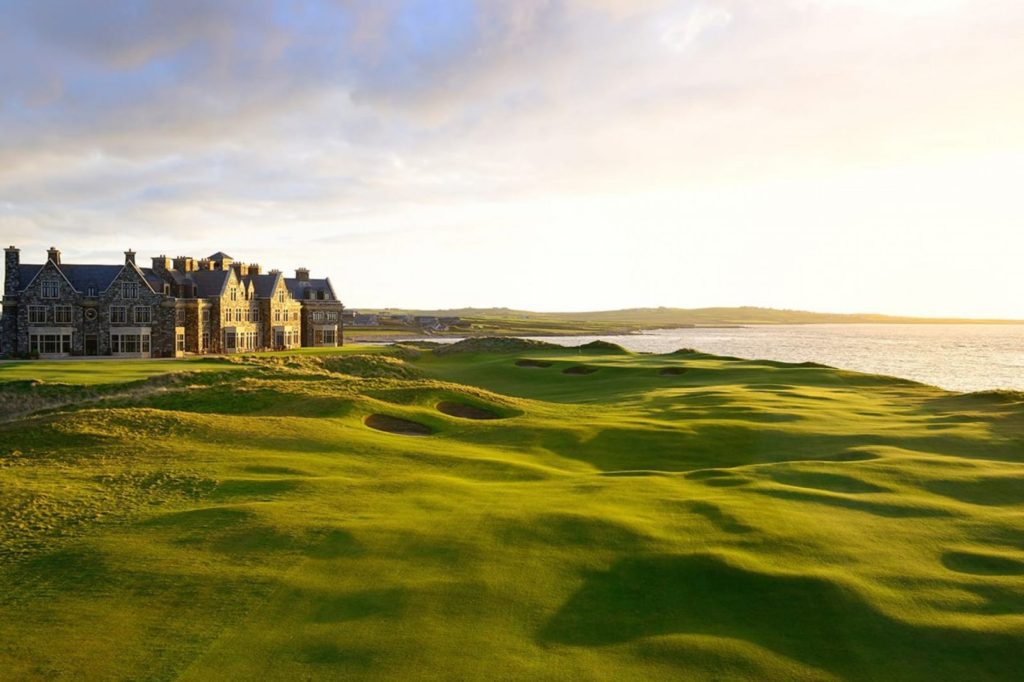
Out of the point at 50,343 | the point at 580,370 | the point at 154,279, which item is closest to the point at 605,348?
the point at 580,370

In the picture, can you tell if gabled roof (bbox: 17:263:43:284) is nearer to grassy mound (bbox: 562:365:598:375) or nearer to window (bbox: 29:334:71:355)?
window (bbox: 29:334:71:355)

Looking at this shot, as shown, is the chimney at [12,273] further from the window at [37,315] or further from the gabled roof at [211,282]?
the gabled roof at [211,282]

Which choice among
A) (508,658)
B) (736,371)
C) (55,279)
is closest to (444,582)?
(508,658)

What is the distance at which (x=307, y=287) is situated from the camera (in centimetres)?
9950

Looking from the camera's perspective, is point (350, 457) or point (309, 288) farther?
point (309, 288)

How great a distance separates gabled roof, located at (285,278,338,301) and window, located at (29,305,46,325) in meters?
32.9

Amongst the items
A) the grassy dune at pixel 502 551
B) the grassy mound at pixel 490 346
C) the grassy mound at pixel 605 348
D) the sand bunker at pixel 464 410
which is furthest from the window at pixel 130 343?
the grassy mound at pixel 605 348

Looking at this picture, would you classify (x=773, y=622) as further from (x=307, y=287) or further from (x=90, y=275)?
(x=307, y=287)

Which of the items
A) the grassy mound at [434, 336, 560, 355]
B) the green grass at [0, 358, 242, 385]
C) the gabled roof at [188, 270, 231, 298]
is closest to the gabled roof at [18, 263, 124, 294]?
the gabled roof at [188, 270, 231, 298]

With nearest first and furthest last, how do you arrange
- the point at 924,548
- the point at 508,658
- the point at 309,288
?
the point at 508,658 → the point at 924,548 → the point at 309,288

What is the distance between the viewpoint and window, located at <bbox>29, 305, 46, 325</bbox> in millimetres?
67850

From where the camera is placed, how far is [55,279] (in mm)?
68688

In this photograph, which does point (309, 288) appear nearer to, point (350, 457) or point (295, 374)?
point (295, 374)

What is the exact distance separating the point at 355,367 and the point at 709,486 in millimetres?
51420
